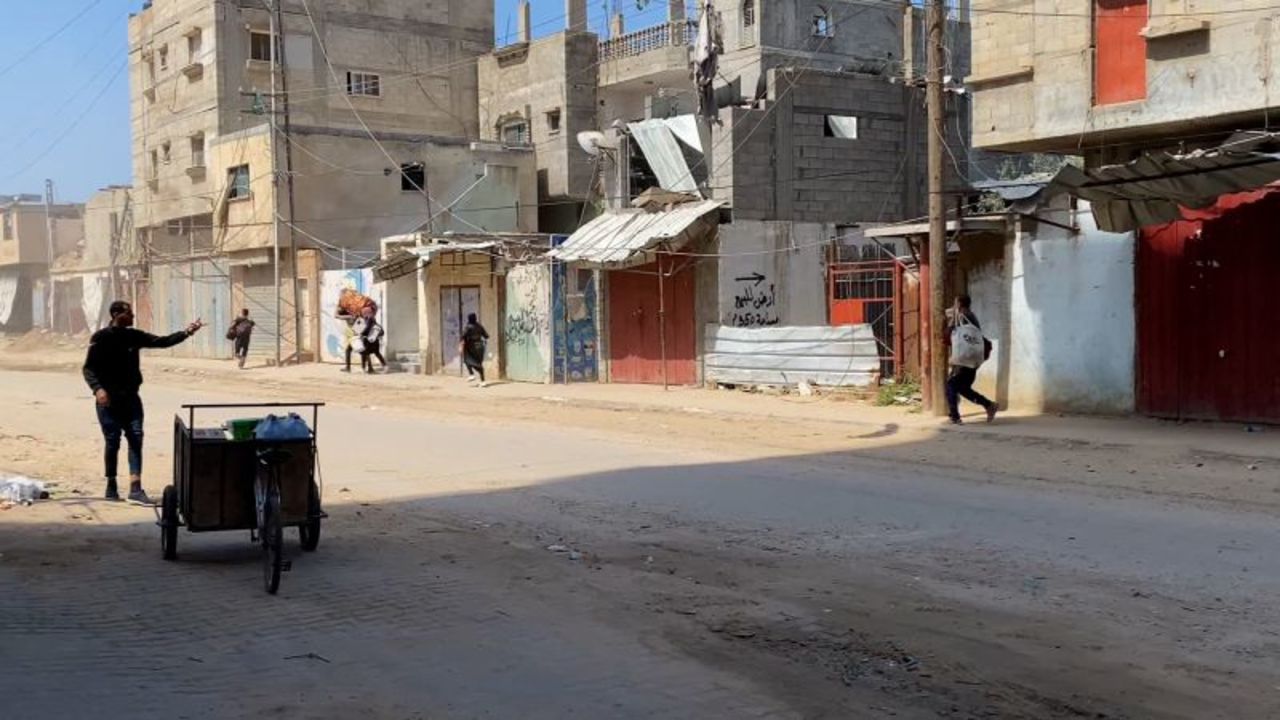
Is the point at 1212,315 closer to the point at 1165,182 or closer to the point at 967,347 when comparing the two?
the point at 1165,182

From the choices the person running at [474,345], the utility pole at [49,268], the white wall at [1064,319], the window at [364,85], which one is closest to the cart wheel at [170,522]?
the white wall at [1064,319]

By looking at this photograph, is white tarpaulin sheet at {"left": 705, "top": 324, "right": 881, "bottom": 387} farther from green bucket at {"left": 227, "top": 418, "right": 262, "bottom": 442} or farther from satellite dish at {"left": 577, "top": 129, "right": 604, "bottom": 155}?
green bucket at {"left": 227, "top": 418, "right": 262, "bottom": 442}

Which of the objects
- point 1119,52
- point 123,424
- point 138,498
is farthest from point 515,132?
point 123,424

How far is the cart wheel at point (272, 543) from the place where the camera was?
6805 millimetres

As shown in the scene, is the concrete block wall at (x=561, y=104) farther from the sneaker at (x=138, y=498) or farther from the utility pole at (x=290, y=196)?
the sneaker at (x=138, y=498)

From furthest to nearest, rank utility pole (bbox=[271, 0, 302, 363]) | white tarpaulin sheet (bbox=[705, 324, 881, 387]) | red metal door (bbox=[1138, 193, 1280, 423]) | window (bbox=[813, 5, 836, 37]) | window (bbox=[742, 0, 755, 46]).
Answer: window (bbox=[813, 5, 836, 37]) → window (bbox=[742, 0, 755, 46]) → utility pole (bbox=[271, 0, 302, 363]) → white tarpaulin sheet (bbox=[705, 324, 881, 387]) → red metal door (bbox=[1138, 193, 1280, 423])

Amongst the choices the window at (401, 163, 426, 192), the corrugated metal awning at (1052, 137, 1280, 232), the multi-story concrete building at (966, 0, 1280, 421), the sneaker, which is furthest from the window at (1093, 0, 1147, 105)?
the window at (401, 163, 426, 192)

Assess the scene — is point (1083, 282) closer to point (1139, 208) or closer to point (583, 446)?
point (1139, 208)

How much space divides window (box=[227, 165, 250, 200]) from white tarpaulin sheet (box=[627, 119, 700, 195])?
16.2 m

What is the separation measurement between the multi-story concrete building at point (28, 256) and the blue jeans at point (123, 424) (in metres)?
56.5

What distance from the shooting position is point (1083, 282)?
16453mm

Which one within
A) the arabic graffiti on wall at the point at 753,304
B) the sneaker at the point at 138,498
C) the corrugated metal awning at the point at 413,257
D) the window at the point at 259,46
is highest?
the window at the point at 259,46

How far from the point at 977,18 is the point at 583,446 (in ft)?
32.1

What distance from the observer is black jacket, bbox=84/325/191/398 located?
9.57 metres
